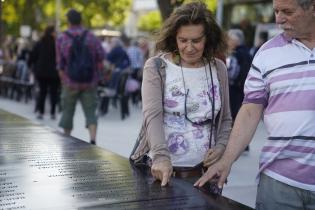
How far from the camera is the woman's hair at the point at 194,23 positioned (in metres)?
2.62

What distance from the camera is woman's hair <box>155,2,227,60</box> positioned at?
262cm

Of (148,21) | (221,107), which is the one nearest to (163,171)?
(221,107)

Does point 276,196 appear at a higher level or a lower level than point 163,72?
lower

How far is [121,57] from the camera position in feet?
44.6

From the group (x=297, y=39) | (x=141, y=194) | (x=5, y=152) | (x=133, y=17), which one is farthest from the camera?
(x=133, y=17)

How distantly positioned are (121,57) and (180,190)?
1149 cm

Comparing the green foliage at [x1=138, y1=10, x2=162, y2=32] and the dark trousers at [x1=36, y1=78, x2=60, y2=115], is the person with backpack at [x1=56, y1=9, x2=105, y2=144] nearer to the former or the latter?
the dark trousers at [x1=36, y1=78, x2=60, y2=115]

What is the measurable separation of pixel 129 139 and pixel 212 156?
20.3 feet

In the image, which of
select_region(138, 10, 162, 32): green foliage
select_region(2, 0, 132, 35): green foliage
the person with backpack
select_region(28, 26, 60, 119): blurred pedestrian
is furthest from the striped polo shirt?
select_region(138, 10, 162, 32): green foliage

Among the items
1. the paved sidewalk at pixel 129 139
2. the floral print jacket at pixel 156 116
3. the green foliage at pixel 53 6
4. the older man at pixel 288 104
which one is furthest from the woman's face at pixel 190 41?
the green foliage at pixel 53 6

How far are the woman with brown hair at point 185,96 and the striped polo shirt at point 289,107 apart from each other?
1.20 feet

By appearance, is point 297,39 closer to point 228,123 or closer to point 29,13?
point 228,123

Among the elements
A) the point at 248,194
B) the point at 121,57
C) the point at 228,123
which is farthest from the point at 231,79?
the point at 121,57

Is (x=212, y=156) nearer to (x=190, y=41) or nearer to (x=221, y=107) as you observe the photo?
(x=221, y=107)
